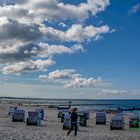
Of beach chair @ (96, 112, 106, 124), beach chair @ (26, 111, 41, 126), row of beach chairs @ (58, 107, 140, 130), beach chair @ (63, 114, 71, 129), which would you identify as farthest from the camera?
beach chair @ (96, 112, 106, 124)

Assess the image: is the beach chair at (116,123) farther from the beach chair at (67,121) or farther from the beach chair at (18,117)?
the beach chair at (18,117)

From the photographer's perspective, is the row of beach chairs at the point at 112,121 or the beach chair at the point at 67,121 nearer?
the beach chair at the point at 67,121

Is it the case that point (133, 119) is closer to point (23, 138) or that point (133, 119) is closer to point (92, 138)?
point (92, 138)

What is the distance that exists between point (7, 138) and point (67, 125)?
761cm

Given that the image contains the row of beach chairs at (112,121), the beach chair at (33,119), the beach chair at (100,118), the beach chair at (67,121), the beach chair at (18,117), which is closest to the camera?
the beach chair at (67,121)

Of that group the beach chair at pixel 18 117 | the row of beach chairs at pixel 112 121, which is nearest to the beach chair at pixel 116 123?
the row of beach chairs at pixel 112 121

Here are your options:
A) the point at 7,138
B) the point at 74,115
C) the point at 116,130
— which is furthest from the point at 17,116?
the point at 7,138

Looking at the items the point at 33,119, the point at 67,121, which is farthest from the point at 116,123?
the point at 33,119

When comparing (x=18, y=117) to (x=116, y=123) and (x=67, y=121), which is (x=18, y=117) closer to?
(x=67, y=121)

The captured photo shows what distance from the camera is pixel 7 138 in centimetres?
1920

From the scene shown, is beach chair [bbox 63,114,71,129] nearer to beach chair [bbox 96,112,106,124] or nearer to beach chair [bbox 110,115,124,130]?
beach chair [bbox 110,115,124,130]

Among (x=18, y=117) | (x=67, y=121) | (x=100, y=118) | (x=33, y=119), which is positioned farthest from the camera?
(x=100, y=118)

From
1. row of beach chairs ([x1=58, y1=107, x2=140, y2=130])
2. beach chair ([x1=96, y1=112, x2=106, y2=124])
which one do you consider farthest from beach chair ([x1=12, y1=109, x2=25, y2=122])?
beach chair ([x1=96, y1=112, x2=106, y2=124])

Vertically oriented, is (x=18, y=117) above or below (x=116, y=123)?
above
